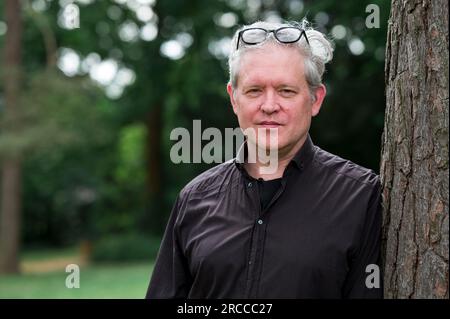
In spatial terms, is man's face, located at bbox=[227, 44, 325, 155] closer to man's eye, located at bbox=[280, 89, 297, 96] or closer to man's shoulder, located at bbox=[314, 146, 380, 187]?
man's eye, located at bbox=[280, 89, 297, 96]

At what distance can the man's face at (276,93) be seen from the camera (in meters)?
2.63

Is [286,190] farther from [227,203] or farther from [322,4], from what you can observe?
[322,4]

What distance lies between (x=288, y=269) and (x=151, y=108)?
71.6 feet

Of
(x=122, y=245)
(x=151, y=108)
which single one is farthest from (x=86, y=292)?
(x=151, y=108)

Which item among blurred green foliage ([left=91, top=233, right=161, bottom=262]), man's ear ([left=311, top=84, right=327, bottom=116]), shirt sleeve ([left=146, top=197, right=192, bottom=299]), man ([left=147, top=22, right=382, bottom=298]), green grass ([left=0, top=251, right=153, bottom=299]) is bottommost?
blurred green foliage ([left=91, top=233, right=161, bottom=262])

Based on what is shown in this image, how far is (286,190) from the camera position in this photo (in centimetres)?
264

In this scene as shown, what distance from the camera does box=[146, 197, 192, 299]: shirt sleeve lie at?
2.80m

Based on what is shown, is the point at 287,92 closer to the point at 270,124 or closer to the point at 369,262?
the point at 270,124

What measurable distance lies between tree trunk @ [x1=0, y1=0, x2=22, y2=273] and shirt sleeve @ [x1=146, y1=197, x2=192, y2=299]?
48.0 feet

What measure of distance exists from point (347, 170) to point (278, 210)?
1.08ft

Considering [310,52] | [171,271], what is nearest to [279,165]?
[310,52]

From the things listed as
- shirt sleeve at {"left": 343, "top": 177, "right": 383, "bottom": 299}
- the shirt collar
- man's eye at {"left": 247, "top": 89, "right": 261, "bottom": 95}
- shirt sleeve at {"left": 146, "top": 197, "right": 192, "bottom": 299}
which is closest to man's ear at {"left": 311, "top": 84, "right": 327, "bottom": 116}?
the shirt collar

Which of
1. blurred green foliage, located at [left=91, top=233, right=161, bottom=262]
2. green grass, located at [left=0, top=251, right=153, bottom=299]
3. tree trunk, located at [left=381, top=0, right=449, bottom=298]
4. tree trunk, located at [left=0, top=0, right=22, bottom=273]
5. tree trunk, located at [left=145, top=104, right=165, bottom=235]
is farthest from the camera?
tree trunk, located at [left=145, top=104, right=165, bottom=235]

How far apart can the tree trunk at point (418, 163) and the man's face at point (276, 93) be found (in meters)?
0.38
